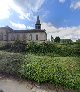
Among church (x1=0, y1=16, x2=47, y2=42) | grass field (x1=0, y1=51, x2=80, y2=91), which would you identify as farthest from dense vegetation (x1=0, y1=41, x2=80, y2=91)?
church (x1=0, y1=16, x2=47, y2=42)

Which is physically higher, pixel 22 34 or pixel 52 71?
pixel 22 34

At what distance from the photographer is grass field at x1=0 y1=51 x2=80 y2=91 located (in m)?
12.7

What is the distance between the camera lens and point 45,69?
13.4 metres

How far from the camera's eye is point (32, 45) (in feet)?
68.8

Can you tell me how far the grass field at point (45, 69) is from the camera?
1270 centimetres

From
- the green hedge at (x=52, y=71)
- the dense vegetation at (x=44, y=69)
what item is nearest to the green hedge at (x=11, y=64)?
the dense vegetation at (x=44, y=69)

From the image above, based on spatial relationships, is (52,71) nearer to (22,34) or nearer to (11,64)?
(11,64)

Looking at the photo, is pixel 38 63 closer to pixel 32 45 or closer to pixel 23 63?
pixel 23 63

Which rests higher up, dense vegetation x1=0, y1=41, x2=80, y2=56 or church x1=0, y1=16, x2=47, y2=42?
church x1=0, y1=16, x2=47, y2=42

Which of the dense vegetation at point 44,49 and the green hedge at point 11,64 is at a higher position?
the dense vegetation at point 44,49

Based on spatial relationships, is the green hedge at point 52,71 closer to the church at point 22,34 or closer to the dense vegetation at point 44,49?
the dense vegetation at point 44,49

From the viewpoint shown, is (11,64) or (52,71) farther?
(11,64)

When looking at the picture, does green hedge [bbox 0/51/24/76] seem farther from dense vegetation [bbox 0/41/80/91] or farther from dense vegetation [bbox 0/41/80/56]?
dense vegetation [bbox 0/41/80/56]

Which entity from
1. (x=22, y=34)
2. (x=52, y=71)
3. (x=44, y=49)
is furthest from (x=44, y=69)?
(x=22, y=34)
